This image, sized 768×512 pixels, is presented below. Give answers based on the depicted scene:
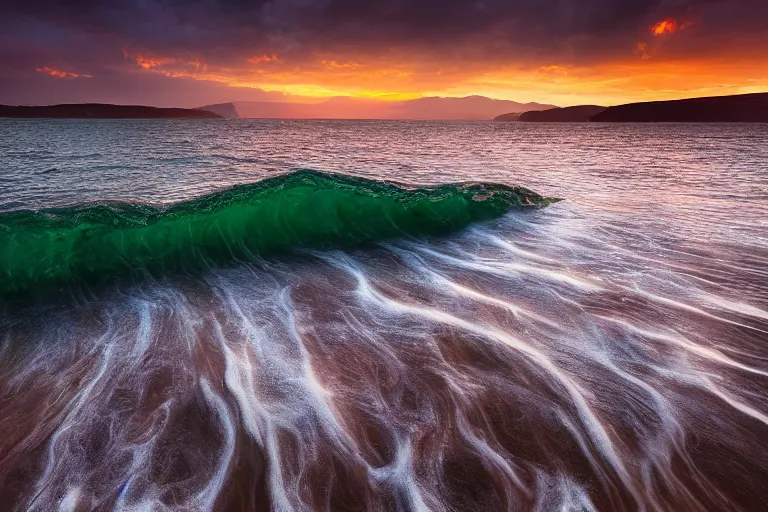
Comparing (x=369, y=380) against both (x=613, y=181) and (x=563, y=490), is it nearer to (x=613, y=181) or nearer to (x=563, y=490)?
(x=563, y=490)

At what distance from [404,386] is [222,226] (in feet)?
23.7

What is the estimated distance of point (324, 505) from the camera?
2.97 meters

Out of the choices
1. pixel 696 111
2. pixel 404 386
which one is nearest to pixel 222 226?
pixel 404 386

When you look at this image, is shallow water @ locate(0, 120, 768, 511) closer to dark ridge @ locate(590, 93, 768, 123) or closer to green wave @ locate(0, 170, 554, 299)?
green wave @ locate(0, 170, 554, 299)

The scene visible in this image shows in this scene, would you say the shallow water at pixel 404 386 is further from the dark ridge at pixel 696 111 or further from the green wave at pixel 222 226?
the dark ridge at pixel 696 111

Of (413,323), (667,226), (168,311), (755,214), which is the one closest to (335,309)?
(413,323)

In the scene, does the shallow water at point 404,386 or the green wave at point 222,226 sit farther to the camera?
the green wave at point 222,226

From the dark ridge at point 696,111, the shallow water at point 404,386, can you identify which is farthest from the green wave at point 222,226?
the dark ridge at point 696,111

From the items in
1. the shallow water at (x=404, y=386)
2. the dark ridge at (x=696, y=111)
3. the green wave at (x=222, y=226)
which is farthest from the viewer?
the dark ridge at (x=696, y=111)

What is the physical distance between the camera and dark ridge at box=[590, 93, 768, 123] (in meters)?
142

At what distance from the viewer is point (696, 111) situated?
503 feet

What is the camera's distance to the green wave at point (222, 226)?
7.76m

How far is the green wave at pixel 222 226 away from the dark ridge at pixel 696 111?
184358 mm

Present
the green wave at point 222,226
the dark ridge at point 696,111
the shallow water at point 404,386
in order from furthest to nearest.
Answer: the dark ridge at point 696,111, the green wave at point 222,226, the shallow water at point 404,386
